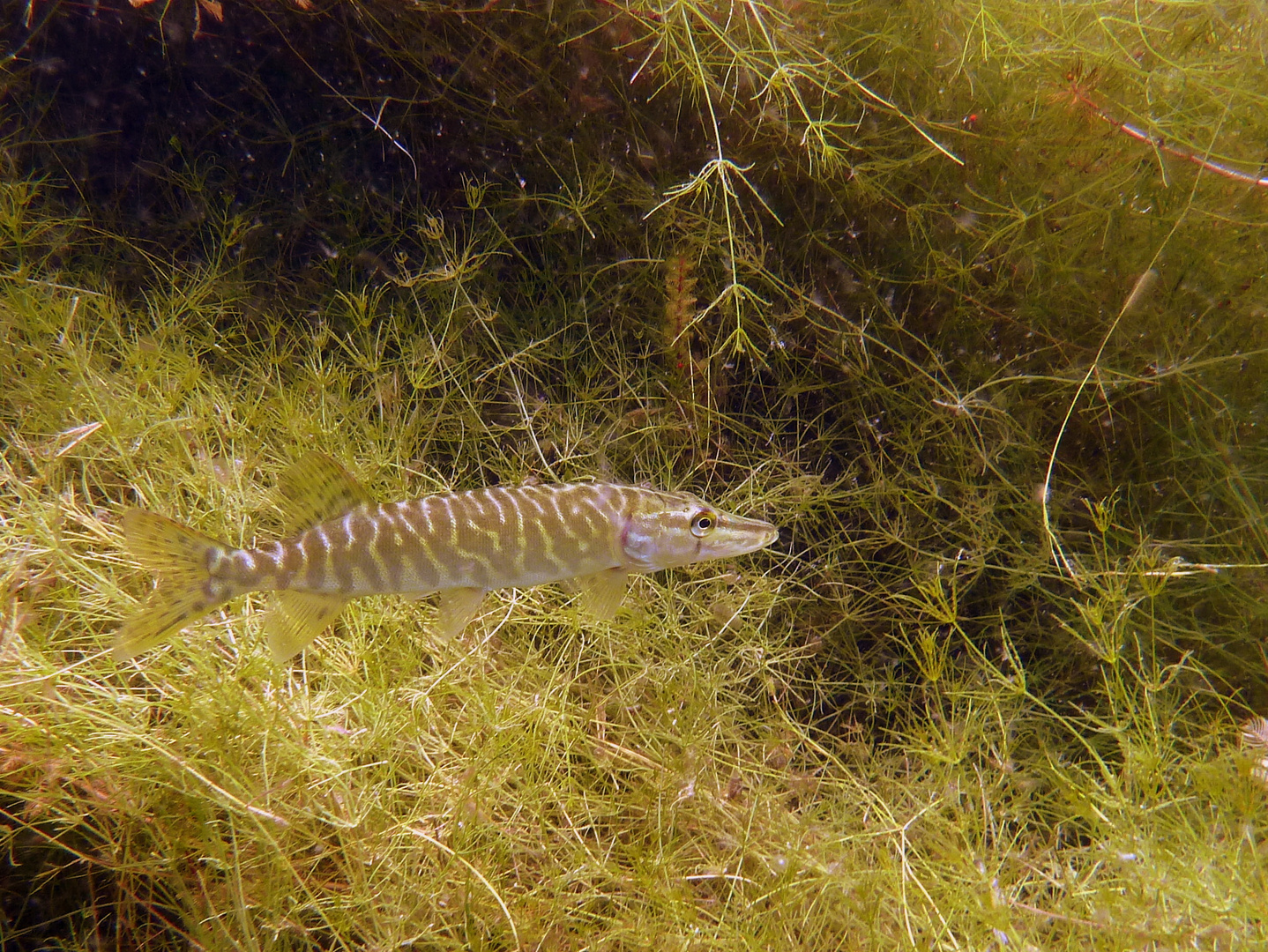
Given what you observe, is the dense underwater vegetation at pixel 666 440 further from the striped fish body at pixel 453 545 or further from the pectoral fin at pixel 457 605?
the striped fish body at pixel 453 545

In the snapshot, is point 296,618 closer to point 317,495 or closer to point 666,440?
point 317,495

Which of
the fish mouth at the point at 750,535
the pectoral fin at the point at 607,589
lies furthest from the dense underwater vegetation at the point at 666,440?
the fish mouth at the point at 750,535

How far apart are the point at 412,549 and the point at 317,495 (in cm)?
50

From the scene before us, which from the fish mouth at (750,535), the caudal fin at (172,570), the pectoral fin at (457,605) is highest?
the caudal fin at (172,570)

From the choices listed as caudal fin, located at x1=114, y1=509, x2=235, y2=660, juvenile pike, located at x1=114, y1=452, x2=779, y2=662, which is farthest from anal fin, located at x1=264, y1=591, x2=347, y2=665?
caudal fin, located at x1=114, y1=509, x2=235, y2=660

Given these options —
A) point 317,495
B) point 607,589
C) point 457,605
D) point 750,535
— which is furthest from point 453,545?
point 750,535

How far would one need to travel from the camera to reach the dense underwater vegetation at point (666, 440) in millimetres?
2961

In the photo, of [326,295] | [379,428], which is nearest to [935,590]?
[379,428]

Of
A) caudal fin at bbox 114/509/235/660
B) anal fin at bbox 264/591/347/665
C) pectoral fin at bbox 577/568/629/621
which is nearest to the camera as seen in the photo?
caudal fin at bbox 114/509/235/660

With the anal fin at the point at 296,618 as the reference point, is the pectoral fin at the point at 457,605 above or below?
below

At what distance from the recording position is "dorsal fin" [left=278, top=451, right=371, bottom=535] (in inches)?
99.4

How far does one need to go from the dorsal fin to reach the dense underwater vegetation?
105cm

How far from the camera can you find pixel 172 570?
91.7 inches

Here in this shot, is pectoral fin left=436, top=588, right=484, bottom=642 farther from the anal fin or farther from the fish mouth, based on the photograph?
the fish mouth
